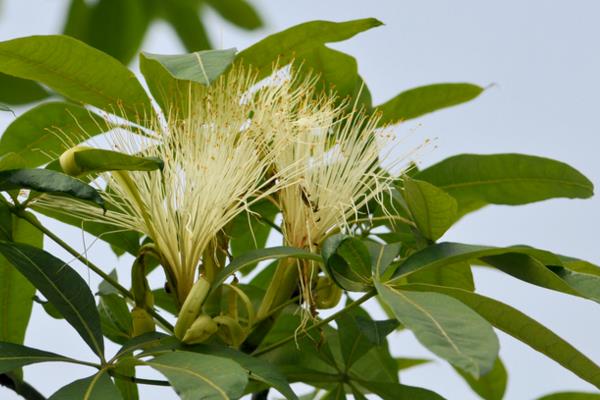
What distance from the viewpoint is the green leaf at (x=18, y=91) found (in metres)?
1.39

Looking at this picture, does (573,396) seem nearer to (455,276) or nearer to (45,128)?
(455,276)

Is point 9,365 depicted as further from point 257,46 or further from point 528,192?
point 528,192

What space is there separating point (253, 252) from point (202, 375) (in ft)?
0.62

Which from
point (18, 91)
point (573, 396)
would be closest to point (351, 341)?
point (573, 396)

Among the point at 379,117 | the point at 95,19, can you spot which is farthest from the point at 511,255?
the point at 95,19

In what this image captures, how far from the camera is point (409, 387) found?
3.67 feet

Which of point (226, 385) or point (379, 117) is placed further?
point (379, 117)

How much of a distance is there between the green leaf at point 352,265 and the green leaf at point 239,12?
0.54m

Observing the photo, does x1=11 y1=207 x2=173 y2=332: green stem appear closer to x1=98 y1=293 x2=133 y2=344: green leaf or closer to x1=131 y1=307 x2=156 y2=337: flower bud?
x1=131 y1=307 x2=156 y2=337: flower bud

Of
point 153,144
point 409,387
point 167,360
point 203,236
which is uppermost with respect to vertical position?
point 153,144

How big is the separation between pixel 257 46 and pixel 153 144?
0.57ft

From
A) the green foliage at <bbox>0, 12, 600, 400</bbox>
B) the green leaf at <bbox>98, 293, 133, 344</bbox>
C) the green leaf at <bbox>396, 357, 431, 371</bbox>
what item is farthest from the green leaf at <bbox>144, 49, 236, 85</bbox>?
the green leaf at <bbox>396, 357, 431, 371</bbox>

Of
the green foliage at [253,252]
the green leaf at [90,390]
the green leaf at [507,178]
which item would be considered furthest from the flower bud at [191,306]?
the green leaf at [507,178]

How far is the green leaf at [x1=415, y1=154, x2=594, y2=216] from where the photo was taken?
1.28 metres
